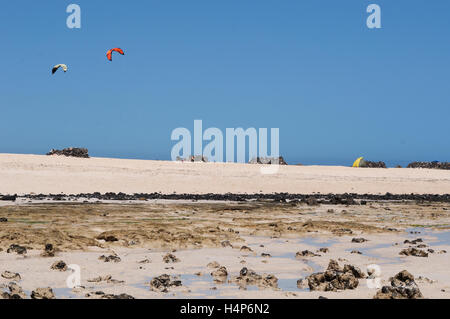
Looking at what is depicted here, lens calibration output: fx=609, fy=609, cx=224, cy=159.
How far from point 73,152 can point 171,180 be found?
22010 millimetres

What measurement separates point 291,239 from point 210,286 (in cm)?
723

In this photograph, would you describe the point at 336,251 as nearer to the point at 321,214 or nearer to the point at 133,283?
the point at 133,283

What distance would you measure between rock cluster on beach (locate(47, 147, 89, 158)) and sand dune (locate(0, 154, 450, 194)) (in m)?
3.76

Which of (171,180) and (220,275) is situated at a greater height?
(171,180)

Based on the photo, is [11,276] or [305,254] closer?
[11,276]

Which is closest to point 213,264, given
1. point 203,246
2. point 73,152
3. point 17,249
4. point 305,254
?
point 305,254

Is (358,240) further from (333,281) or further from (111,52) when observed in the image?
(111,52)

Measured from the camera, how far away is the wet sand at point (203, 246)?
9.83 meters

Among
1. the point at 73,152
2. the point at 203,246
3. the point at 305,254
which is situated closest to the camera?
the point at 305,254

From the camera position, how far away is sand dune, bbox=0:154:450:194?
132 feet

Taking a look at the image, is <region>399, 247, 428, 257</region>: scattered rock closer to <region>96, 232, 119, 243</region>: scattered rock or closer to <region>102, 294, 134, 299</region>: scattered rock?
<region>96, 232, 119, 243</region>: scattered rock

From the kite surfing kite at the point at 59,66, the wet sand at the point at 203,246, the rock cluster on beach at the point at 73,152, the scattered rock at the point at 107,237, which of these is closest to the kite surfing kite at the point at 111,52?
the kite surfing kite at the point at 59,66

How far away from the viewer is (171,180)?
4556 cm
